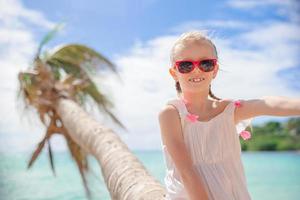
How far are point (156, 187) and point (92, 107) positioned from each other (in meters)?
5.30

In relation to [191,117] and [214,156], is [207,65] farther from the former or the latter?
[214,156]

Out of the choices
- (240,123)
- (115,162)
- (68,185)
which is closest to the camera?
(240,123)

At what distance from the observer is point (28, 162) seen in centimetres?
825

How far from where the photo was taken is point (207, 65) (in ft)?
7.04

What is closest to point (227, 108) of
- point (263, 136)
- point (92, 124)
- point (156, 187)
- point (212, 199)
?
point (212, 199)

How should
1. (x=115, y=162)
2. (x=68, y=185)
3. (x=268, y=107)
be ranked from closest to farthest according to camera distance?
(x=268, y=107) → (x=115, y=162) → (x=68, y=185)

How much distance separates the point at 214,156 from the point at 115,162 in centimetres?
212

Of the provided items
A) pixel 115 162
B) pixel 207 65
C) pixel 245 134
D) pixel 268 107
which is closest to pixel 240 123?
pixel 245 134

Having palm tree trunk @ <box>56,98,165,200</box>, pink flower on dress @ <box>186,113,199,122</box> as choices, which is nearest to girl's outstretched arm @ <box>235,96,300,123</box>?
pink flower on dress @ <box>186,113,199,122</box>

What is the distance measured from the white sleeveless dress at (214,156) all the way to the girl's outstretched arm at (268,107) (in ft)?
0.16

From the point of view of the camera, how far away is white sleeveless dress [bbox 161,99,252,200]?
2.10 metres

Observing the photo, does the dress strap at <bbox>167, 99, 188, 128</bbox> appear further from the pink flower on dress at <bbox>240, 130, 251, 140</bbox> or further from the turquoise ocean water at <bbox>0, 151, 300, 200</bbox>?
the turquoise ocean water at <bbox>0, 151, 300, 200</bbox>

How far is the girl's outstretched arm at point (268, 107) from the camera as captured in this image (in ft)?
6.55

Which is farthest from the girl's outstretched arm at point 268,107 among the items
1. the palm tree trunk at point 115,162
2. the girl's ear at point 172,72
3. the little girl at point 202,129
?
the palm tree trunk at point 115,162
